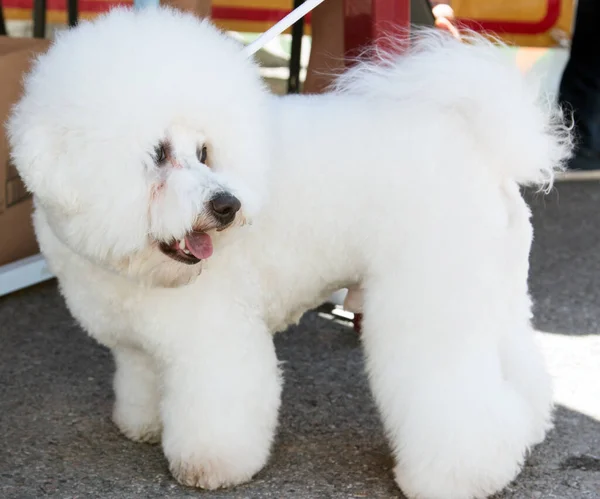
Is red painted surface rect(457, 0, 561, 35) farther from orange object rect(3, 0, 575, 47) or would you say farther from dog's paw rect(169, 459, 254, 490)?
dog's paw rect(169, 459, 254, 490)

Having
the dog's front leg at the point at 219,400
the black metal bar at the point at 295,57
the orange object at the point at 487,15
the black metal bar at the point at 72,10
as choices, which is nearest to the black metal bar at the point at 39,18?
the black metal bar at the point at 72,10

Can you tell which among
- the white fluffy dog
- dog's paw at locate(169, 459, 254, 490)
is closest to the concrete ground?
dog's paw at locate(169, 459, 254, 490)

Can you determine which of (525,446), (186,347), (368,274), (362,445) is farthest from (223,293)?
(525,446)

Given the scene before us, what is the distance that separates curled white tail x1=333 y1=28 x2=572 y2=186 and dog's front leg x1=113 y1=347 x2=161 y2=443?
95 centimetres

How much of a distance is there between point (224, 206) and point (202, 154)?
0.66ft

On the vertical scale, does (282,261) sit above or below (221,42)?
below

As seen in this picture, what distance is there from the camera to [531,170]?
2307 mm

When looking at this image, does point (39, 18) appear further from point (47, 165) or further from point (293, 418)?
point (47, 165)

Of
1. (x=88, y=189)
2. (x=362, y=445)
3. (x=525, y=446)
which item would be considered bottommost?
(x=362, y=445)

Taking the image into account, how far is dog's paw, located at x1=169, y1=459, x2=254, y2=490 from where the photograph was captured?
2.32 meters

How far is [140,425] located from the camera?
8.64 feet

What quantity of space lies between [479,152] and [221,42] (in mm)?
684

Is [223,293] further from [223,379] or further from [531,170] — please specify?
[531,170]

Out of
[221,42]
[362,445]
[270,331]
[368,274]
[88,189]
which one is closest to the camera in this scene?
[88,189]
